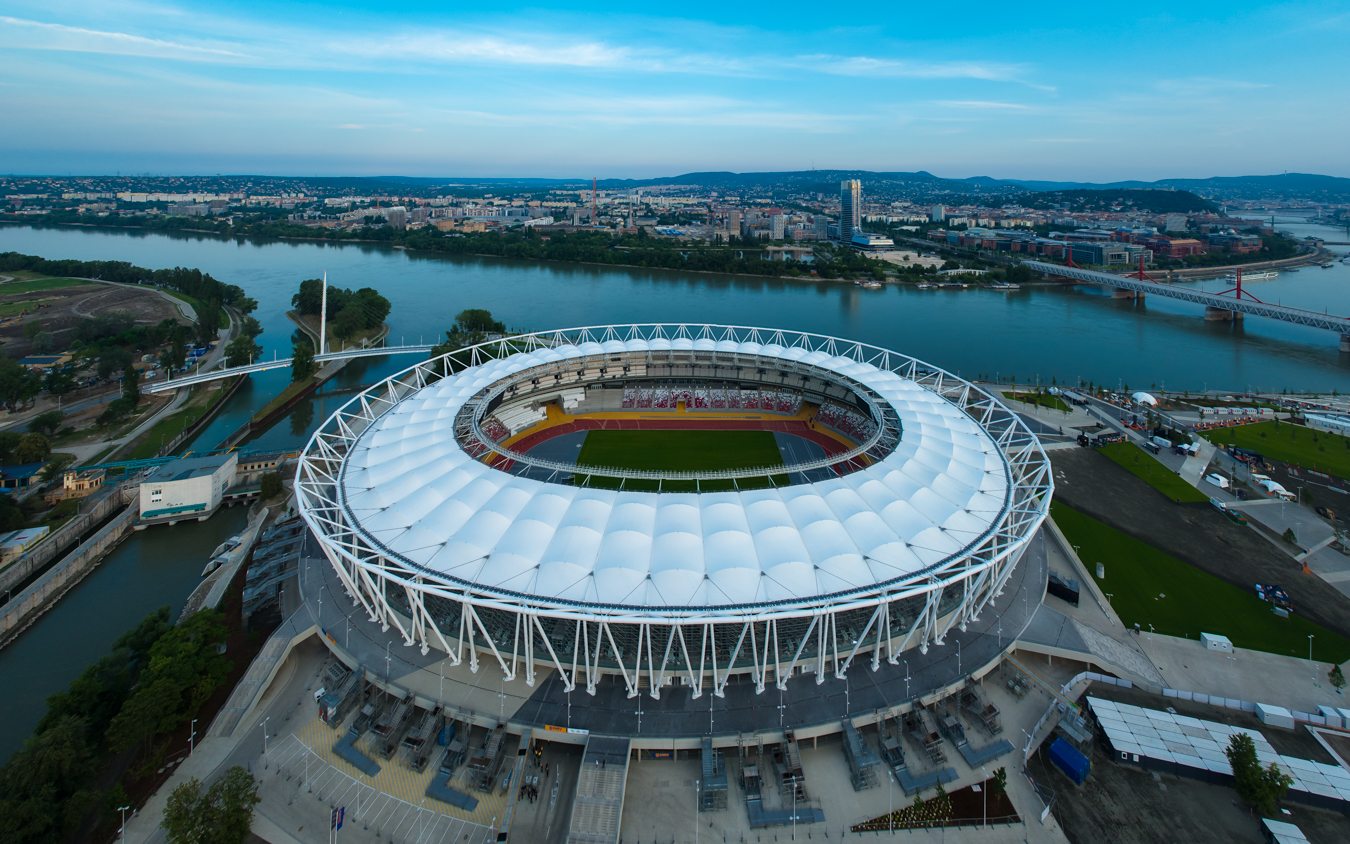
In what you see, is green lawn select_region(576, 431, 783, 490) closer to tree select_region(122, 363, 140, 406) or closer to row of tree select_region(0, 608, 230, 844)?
row of tree select_region(0, 608, 230, 844)

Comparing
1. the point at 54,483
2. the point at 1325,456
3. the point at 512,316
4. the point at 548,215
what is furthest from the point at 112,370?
the point at 548,215

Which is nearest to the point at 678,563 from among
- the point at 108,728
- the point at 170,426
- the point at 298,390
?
the point at 108,728

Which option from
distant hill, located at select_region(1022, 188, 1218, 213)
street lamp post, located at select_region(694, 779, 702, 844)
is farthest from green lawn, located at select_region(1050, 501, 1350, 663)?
distant hill, located at select_region(1022, 188, 1218, 213)

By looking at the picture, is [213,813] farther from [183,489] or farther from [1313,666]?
[1313,666]

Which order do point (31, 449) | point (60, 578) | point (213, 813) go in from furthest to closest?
point (31, 449) → point (60, 578) → point (213, 813)

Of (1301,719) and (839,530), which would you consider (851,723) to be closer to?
(839,530)

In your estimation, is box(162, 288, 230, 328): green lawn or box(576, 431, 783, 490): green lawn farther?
box(162, 288, 230, 328): green lawn
